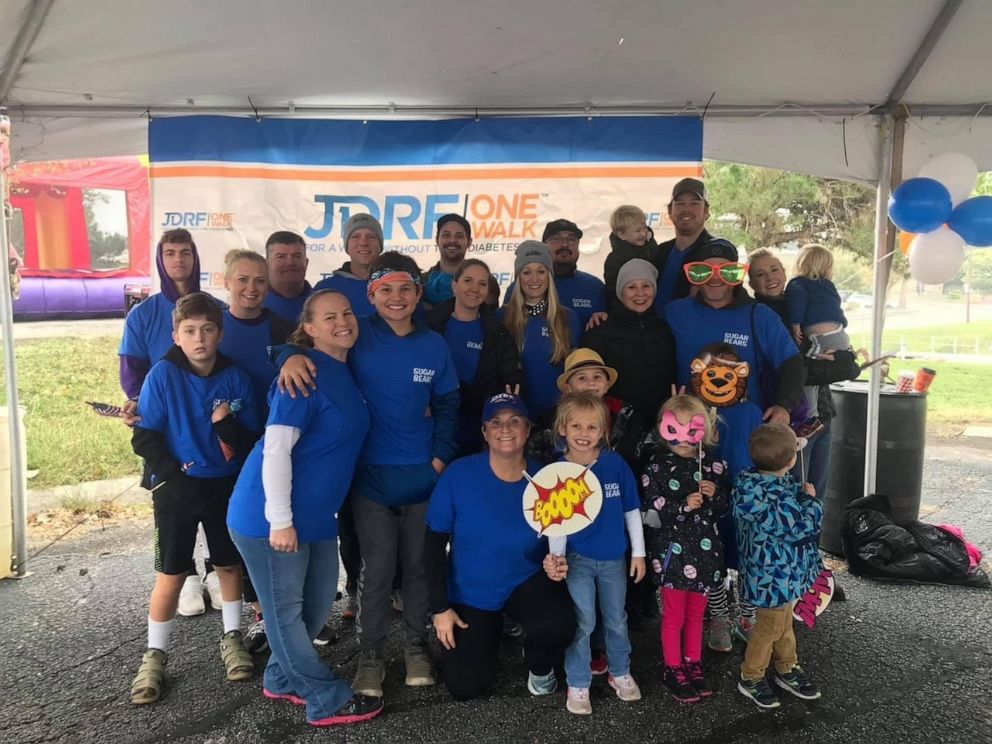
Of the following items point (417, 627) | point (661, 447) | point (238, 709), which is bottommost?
point (238, 709)

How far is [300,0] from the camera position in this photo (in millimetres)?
3197

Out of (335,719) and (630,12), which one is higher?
(630,12)

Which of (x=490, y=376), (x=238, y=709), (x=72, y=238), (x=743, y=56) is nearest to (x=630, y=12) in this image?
(x=743, y=56)

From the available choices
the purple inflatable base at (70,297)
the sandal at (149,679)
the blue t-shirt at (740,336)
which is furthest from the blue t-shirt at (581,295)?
the purple inflatable base at (70,297)

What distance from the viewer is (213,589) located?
386 centimetres

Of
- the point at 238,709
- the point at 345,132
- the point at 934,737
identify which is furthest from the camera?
the point at 345,132

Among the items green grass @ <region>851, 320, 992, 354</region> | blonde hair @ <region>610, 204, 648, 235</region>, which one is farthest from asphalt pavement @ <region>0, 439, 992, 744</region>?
green grass @ <region>851, 320, 992, 354</region>

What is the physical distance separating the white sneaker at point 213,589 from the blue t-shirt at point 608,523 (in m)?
2.15

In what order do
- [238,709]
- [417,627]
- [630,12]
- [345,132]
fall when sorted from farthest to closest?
[345,132]
[630,12]
[417,627]
[238,709]

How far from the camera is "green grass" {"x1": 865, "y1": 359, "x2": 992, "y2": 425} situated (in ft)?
34.0

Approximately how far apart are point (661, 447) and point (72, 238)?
12498 mm

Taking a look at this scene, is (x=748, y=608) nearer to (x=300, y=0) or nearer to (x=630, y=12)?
(x=630, y=12)

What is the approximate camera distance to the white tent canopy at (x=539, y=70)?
3.36 metres

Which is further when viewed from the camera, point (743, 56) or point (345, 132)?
point (345, 132)
